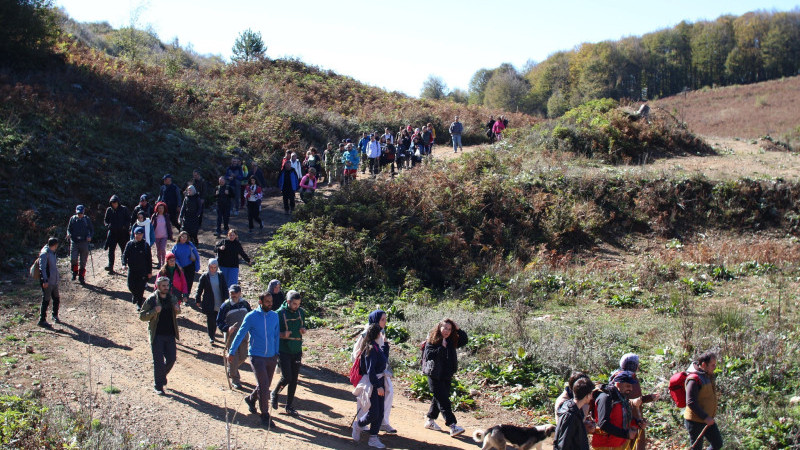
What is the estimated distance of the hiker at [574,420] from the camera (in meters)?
5.92

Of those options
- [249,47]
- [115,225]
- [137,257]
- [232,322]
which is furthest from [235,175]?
[249,47]

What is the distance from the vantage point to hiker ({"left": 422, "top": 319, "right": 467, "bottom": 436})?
814cm

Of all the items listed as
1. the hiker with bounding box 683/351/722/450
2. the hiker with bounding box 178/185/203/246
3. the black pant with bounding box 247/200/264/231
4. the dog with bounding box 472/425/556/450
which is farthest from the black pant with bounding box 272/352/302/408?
the black pant with bounding box 247/200/264/231

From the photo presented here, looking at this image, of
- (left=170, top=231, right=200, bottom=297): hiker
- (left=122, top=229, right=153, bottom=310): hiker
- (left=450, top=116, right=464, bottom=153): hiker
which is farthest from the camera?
(left=450, top=116, right=464, bottom=153): hiker

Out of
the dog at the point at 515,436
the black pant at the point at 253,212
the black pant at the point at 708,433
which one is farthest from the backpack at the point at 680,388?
the black pant at the point at 253,212

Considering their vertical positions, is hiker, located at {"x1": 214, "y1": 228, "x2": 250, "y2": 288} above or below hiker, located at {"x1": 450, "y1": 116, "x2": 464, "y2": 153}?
below

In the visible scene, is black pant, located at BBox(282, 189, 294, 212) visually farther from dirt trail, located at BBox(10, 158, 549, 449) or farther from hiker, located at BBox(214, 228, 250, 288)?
hiker, located at BBox(214, 228, 250, 288)

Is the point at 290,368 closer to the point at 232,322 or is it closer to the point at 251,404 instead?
the point at 251,404

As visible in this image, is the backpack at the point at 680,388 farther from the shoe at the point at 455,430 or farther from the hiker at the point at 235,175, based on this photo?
the hiker at the point at 235,175

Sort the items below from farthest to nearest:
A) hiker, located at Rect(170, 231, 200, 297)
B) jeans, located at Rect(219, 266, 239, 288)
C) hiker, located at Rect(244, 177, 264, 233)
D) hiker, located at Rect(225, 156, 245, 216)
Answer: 1. hiker, located at Rect(225, 156, 245, 216)
2. hiker, located at Rect(244, 177, 264, 233)
3. jeans, located at Rect(219, 266, 239, 288)
4. hiker, located at Rect(170, 231, 200, 297)

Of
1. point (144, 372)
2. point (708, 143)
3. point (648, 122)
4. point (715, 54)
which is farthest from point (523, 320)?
point (715, 54)

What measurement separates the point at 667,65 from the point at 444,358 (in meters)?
80.9

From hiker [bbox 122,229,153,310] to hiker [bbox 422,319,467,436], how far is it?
6.51m

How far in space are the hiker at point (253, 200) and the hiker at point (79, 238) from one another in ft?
14.9
